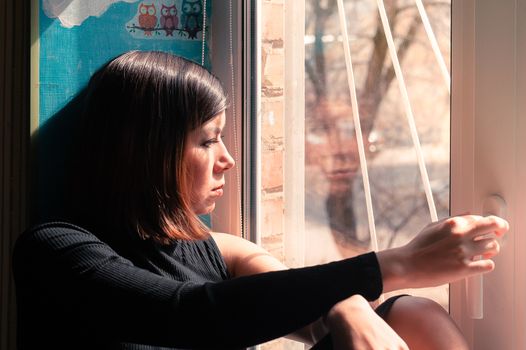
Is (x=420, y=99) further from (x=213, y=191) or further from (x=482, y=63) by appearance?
(x=213, y=191)

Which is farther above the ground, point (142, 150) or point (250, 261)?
point (142, 150)

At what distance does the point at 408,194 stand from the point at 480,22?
0.33 meters

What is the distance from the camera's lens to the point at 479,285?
3.88 ft

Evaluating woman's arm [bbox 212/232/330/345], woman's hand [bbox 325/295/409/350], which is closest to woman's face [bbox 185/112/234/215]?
woman's arm [bbox 212/232/330/345]

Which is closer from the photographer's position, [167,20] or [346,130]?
[346,130]

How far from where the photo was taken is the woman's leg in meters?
1.15

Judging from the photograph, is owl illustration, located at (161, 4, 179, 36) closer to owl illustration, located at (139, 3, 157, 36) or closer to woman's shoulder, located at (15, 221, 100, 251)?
owl illustration, located at (139, 3, 157, 36)

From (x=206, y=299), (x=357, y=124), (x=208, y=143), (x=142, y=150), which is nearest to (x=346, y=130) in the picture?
(x=357, y=124)

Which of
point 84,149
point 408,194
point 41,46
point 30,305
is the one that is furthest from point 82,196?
point 408,194

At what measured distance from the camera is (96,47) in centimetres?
153

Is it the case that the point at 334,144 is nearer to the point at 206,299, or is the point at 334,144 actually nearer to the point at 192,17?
the point at 192,17

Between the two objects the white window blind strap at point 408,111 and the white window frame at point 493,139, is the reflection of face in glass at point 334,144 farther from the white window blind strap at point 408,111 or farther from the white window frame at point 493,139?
the white window frame at point 493,139

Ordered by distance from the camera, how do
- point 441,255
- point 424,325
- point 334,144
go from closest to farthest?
point 441,255, point 424,325, point 334,144

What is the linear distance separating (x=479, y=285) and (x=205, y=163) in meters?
0.52
